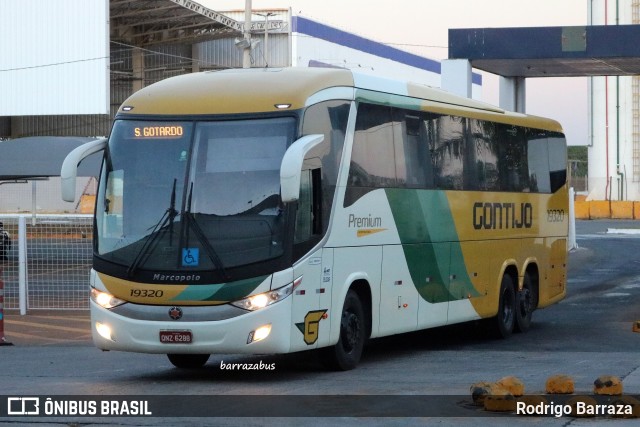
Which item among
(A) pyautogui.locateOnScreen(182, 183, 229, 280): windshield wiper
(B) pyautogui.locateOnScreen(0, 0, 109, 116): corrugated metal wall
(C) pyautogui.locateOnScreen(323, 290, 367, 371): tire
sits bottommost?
(C) pyautogui.locateOnScreen(323, 290, 367, 371): tire

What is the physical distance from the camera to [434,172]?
15984 millimetres

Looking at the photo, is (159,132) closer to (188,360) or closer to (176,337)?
(176,337)

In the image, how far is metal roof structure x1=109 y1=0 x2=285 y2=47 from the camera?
217 ft

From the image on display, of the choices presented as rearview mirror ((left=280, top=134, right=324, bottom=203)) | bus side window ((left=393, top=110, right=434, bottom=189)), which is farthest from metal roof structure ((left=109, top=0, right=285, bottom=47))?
rearview mirror ((left=280, top=134, right=324, bottom=203))

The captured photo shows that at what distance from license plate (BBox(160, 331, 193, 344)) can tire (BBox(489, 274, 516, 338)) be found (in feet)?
22.8

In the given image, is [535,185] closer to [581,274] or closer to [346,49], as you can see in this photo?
[581,274]

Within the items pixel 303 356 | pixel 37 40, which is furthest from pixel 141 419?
pixel 37 40

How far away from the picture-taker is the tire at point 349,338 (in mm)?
13352

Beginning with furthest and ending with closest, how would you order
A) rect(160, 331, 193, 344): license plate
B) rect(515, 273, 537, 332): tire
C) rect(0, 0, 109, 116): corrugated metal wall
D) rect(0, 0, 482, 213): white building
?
1. rect(0, 0, 482, 213): white building
2. rect(0, 0, 109, 116): corrugated metal wall
3. rect(515, 273, 537, 332): tire
4. rect(160, 331, 193, 344): license plate

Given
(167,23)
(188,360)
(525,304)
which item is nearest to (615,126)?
(167,23)

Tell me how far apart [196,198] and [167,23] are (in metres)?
60.6

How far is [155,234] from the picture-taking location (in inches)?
491

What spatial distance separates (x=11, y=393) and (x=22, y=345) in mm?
5970

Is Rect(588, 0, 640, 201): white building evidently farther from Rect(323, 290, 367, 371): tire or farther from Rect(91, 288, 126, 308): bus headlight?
Rect(91, 288, 126, 308): bus headlight
